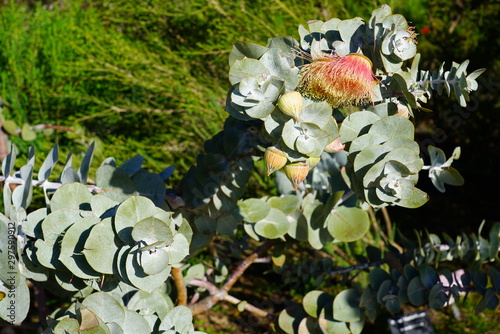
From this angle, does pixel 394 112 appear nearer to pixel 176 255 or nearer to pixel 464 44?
pixel 176 255

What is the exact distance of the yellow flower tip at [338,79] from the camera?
37 cm

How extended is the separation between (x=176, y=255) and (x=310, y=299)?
0.29 m

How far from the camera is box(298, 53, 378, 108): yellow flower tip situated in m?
0.37

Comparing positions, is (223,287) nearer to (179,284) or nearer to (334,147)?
(179,284)

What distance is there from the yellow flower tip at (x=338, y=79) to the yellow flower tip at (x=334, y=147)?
0.11 ft

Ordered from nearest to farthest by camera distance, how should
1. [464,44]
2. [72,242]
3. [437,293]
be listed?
1. [72,242]
2. [437,293]
3. [464,44]

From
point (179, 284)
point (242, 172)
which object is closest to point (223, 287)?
point (179, 284)

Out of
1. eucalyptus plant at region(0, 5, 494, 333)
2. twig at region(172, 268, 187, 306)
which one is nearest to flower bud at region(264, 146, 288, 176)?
eucalyptus plant at region(0, 5, 494, 333)

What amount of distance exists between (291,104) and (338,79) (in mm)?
47

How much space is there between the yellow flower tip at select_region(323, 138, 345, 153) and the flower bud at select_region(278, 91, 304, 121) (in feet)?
0.17

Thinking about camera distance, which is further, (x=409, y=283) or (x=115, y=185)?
(x=409, y=283)

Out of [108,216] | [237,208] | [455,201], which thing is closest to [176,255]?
[108,216]

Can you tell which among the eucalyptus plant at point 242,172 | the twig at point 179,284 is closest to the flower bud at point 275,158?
the eucalyptus plant at point 242,172

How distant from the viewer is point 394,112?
1.41 feet
